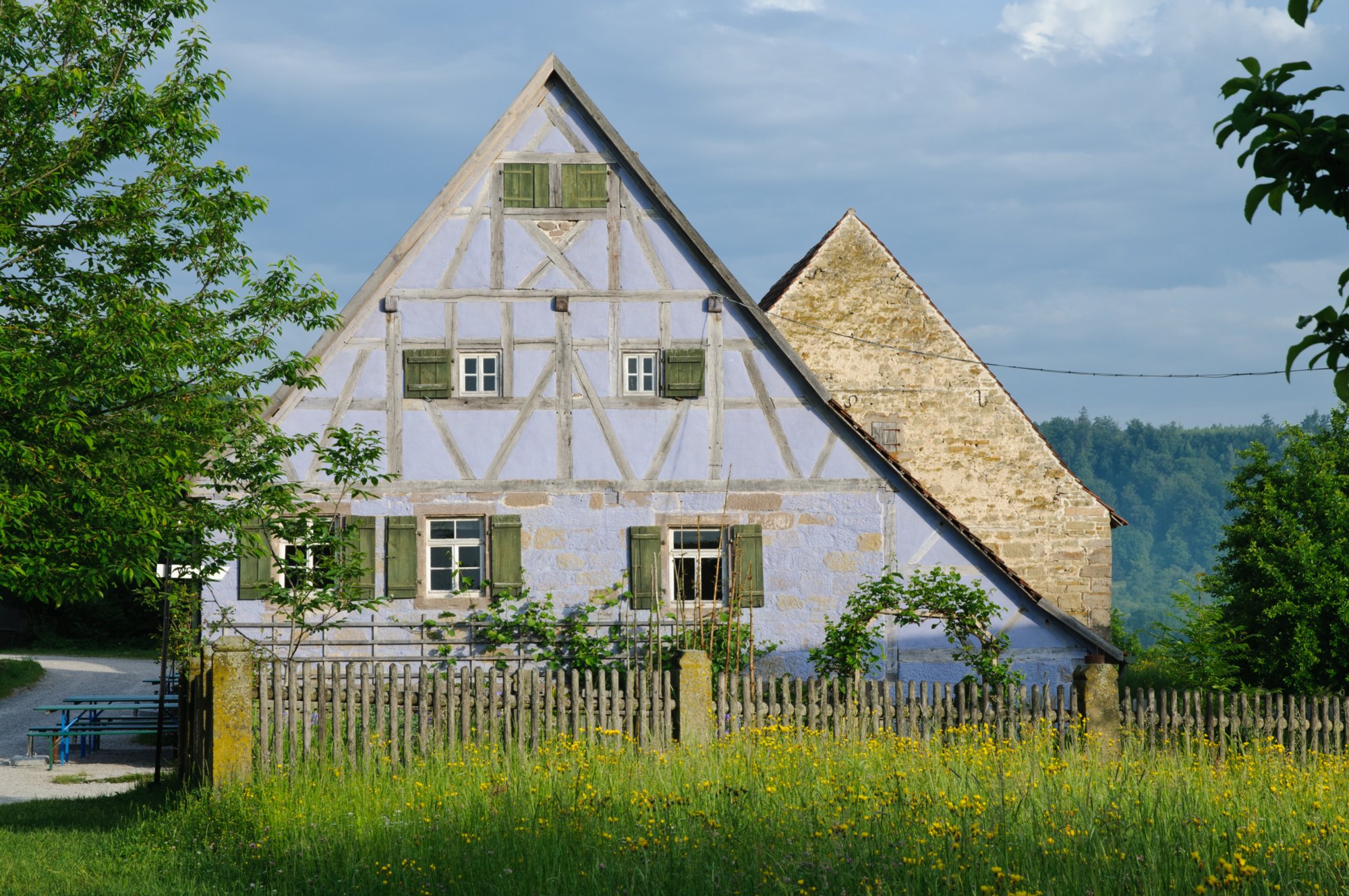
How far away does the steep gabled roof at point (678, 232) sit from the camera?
655 inches

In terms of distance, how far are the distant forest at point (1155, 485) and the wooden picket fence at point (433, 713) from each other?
161907 mm

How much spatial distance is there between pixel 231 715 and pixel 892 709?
19.4 ft

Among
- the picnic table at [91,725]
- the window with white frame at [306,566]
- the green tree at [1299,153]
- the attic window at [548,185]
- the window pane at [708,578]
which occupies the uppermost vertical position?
the attic window at [548,185]

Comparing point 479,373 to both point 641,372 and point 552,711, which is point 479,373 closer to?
point 641,372

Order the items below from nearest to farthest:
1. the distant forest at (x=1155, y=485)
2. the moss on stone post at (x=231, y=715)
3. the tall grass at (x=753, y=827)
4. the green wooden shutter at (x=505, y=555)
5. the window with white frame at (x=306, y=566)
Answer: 1. the tall grass at (x=753, y=827)
2. the moss on stone post at (x=231, y=715)
3. the window with white frame at (x=306, y=566)
4. the green wooden shutter at (x=505, y=555)
5. the distant forest at (x=1155, y=485)

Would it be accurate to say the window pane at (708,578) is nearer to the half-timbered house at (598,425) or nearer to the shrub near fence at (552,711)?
the half-timbered house at (598,425)

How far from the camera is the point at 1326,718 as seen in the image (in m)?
13.1

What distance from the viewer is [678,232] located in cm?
1705

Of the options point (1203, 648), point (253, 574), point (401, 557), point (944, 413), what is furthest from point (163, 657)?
point (1203, 648)

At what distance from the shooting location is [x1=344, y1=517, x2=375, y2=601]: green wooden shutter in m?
16.5

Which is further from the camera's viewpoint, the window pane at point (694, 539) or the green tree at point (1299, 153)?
the window pane at point (694, 539)

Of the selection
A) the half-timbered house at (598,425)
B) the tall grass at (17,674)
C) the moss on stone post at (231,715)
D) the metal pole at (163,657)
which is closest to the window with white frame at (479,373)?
the half-timbered house at (598,425)

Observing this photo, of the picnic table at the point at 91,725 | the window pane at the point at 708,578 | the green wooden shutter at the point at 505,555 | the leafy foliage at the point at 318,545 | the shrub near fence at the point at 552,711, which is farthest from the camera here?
the picnic table at the point at 91,725

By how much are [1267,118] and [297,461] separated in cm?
1430
